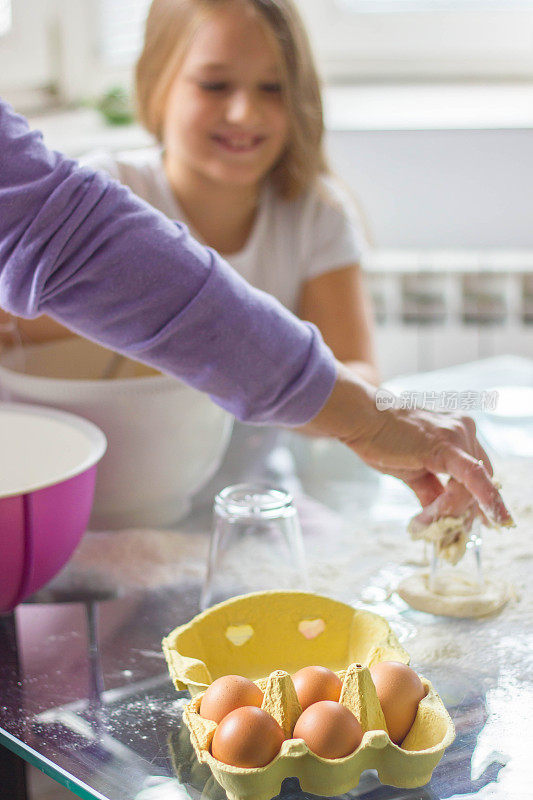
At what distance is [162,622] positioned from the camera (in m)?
0.82

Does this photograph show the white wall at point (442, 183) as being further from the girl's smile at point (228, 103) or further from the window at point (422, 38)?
the girl's smile at point (228, 103)

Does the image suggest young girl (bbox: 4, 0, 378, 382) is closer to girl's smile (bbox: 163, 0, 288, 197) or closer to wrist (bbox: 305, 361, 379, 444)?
girl's smile (bbox: 163, 0, 288, 197)

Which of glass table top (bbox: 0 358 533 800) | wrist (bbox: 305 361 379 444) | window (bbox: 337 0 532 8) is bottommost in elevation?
glass table top (bbox: 0 358 533 800)

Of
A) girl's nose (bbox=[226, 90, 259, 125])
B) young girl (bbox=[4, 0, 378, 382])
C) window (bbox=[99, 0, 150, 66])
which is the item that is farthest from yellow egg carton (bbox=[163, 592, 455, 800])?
window (bbox=[99, 0, 150, 66])

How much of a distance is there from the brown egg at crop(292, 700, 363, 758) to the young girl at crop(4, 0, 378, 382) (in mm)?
791

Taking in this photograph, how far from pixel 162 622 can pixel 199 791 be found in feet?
0.78

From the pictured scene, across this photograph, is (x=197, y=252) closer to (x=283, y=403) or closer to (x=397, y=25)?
(x=283, y=403)

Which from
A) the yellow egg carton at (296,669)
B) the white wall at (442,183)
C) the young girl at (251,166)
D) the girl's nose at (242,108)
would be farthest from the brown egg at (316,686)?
the white wall at (442,183)

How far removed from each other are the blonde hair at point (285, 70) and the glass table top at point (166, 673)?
672 mm

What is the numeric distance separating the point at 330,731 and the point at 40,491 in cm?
34

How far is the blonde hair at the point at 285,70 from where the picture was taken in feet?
4.48

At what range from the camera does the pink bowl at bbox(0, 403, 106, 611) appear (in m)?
0.78

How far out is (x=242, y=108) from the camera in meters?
1.38

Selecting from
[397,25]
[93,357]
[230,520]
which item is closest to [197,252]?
[230,520]
